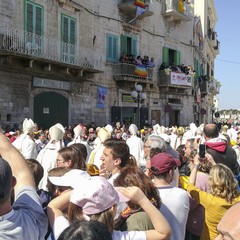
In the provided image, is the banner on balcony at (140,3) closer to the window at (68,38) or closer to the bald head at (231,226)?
the window at (68,38)

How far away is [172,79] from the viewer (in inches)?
894

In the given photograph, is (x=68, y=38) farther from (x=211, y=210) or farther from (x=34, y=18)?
(x=211, y=210)

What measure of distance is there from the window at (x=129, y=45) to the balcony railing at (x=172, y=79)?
8.09 ft

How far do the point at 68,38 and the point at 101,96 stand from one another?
11.6ft

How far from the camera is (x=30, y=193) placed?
7.22ft

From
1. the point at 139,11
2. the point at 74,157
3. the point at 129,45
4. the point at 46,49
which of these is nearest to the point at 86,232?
the point at 74,157

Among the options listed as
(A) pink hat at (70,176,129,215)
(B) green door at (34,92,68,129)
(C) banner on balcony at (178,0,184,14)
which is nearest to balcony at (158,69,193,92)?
(C) banner on balcony at (178,0,184,14)

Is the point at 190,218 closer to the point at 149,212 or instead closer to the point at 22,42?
the point at 149,212

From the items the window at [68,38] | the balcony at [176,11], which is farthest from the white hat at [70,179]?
the balcony at [176,11]

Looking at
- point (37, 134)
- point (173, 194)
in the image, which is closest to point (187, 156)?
point (173, 194)

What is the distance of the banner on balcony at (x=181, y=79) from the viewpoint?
22.8 metres

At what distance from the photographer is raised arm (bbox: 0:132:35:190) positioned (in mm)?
2307

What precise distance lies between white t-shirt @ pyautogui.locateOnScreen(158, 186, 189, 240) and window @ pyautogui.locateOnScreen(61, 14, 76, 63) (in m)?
13.3

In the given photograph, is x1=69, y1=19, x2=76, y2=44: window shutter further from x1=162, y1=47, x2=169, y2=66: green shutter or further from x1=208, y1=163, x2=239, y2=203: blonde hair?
x1=208, y1=163, x2=239, y2=203: blonde hair
